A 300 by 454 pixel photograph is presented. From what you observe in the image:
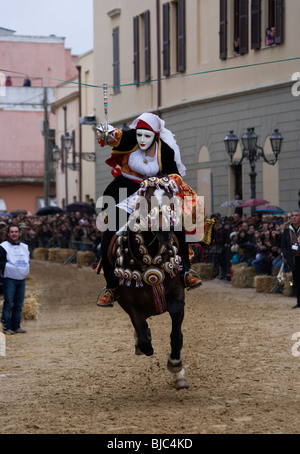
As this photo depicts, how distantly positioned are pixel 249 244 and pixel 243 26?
9.54 metres

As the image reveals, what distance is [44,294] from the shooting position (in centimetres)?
2711

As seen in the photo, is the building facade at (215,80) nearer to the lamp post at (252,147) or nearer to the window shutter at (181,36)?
the window shutter at (181,36)

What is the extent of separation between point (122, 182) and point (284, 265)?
35.1 ft

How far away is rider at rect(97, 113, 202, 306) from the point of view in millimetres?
11227

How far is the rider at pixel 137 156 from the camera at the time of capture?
11.2 meters

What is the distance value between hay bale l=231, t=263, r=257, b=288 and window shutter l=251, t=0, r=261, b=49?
852 cm

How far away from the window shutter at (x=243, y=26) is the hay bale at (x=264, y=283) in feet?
34.1

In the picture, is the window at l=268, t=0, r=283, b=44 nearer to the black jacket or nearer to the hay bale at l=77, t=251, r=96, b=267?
the black jacket

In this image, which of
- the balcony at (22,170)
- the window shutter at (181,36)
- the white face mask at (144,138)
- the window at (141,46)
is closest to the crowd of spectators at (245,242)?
the white face mask at (144,138)

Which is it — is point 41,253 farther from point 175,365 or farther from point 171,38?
point 175,365

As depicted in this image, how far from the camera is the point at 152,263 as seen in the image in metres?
10.4
